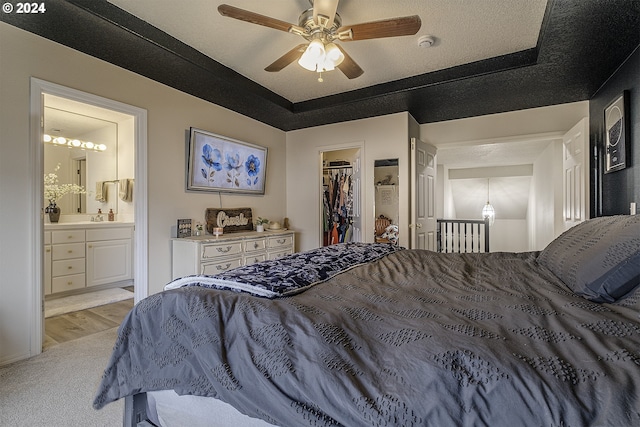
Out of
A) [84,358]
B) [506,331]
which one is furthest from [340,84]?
[84,358]

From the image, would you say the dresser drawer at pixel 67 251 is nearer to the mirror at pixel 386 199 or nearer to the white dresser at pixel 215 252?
the white dresser at pixel 215 252

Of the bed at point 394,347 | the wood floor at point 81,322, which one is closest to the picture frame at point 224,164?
the wood floor at point 81,322

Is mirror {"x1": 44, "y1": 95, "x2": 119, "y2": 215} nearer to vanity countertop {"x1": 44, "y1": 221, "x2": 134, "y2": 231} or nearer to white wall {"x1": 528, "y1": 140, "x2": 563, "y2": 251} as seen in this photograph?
vanity countertop {"x1": 44, "y1": 221, "x2": 134, "y2": 231}

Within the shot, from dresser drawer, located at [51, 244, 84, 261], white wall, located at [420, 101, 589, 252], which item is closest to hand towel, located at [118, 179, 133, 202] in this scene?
dresser drawer, located at [51, 244, 84, 261]

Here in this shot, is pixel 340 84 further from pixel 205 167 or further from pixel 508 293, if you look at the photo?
pixel 508 293

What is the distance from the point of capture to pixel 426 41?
2580 millimetres

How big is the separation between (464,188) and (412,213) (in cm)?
485

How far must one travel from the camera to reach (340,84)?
349 centimetres

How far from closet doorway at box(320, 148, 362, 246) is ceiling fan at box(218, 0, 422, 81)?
2330 mm

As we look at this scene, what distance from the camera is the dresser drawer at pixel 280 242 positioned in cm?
391

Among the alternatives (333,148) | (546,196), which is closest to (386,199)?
(333,148)

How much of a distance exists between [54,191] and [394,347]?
16.7 ft

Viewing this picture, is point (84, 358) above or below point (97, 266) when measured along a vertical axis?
below

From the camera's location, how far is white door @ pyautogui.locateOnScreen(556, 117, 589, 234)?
10.2 ft
